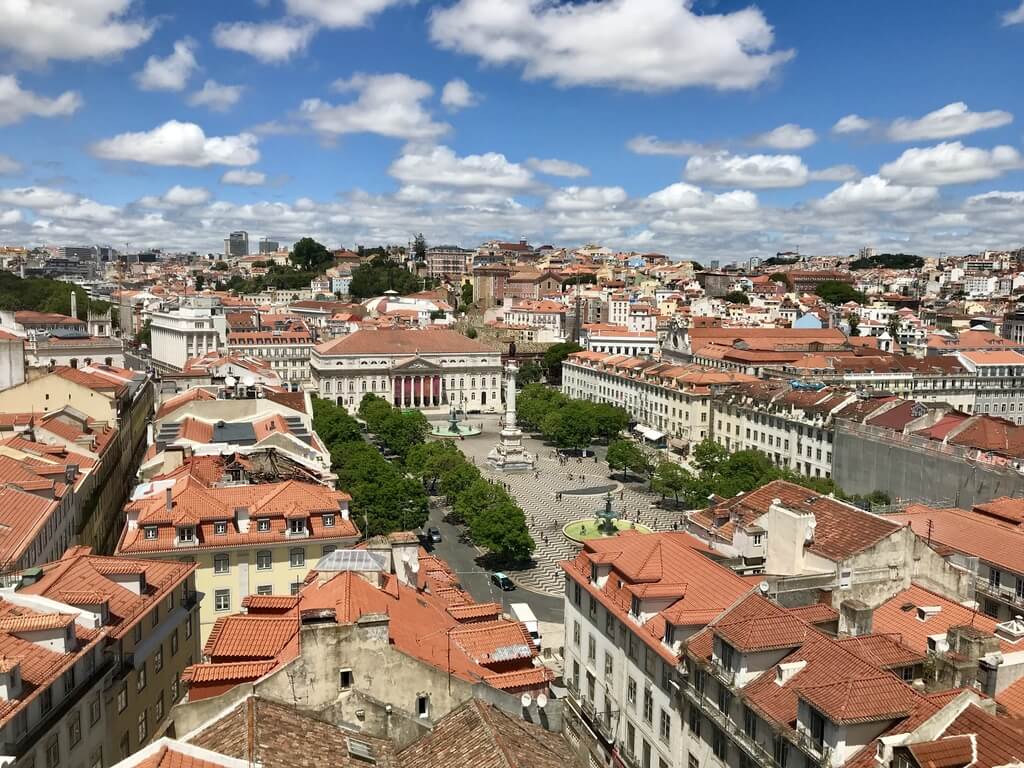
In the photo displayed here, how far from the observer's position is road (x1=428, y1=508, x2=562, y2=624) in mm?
49719

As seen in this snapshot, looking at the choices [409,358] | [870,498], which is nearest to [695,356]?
[409,358]

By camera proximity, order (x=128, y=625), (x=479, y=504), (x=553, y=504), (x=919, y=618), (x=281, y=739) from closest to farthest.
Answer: (x=281, y=739)
(x=128, y=625)
(x=919, y=618)
(x=479, y=504)
(x=553, y=504)

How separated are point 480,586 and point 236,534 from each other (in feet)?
67.4

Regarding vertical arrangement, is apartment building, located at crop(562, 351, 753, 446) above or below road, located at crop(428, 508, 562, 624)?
above

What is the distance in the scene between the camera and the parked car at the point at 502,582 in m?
52.9

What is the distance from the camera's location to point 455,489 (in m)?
67.6

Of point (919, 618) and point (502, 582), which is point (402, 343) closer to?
point (502, 582)

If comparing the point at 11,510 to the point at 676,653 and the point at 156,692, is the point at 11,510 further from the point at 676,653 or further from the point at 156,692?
the point at 676,653

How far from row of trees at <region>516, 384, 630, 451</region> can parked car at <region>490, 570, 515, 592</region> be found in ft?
140

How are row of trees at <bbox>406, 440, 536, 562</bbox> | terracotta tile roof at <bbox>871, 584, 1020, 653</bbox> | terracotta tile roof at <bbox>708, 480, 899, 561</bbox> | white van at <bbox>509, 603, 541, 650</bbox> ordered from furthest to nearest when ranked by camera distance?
row of trees at <bbox>406, 440, 536, 562</bbox>, white van at <bbox>509, 603, 541, 650</bbox>, terracotta tile roof at <bbox>708, 480, 899, 561</bbox>, terracotta tile roof at <bbox>871, 584, 1020, 653</bbox>

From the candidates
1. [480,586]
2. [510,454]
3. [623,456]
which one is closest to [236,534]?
[480,586]

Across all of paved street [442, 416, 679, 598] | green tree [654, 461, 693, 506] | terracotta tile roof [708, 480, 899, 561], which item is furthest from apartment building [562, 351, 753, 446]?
terracotta tile roof [708, 480, 899, 561]

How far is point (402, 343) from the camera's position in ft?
454

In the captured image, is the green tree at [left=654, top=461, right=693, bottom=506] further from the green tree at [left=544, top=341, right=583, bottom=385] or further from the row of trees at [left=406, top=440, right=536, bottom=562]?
the green tree at [left=544, top=341, right=583, bottom=385]
